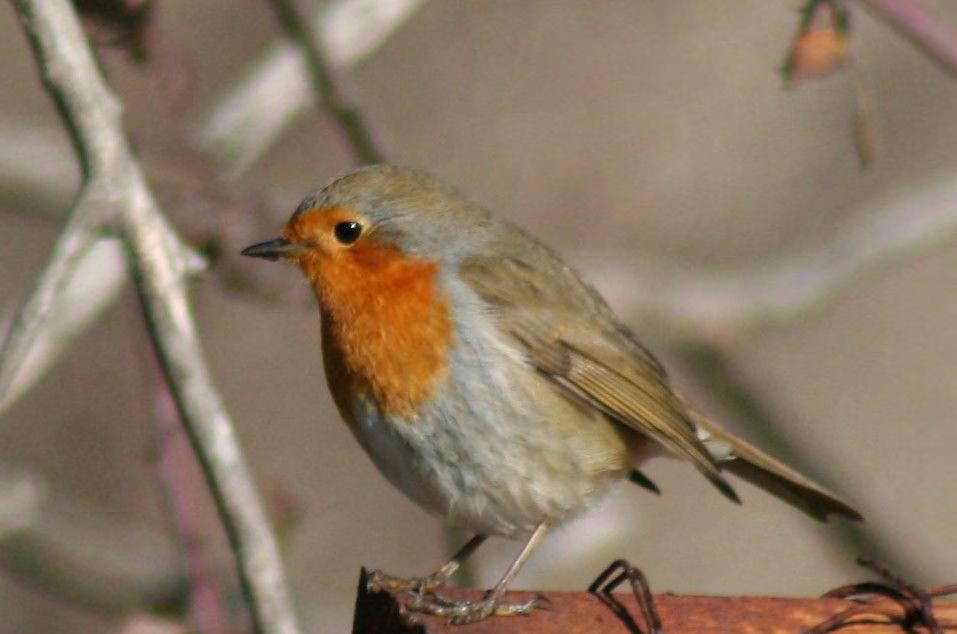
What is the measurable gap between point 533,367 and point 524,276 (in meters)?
0.28

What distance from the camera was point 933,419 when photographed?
28.1 ft

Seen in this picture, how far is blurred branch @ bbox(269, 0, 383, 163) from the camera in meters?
4.71

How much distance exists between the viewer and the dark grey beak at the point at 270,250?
160 inches

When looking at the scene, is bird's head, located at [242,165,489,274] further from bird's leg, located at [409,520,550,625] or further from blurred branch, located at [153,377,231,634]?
bird's leg, located at [409,520,550,625]

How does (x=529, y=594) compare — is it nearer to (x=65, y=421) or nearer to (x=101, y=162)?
(x=101, y=162)

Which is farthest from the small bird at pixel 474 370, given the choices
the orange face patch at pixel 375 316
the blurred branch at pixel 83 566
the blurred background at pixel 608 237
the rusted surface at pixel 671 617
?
the blurred background at pixel 608 237

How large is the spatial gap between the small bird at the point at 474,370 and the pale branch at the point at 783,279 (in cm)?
157

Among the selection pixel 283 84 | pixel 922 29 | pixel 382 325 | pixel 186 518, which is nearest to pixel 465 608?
pixel 382 325

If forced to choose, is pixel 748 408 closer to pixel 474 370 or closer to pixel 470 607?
pixel 474 370

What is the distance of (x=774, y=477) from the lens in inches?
171

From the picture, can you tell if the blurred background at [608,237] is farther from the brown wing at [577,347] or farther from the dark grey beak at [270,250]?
the dark grey beak at [270,250]

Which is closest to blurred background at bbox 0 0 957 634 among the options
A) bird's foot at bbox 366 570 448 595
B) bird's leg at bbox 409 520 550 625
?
bird's foot at bbox 366 570 448 595

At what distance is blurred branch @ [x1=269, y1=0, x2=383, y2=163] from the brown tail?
1182mm

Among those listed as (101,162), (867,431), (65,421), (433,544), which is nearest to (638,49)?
(867,431)
